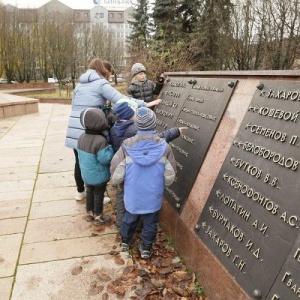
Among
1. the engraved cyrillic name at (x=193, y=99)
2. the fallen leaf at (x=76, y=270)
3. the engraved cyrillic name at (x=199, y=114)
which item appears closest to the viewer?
the fallen leaf at (x=76, y=270)

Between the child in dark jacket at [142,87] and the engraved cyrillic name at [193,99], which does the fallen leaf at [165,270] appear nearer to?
the engraved cyrillic name at [193,99]

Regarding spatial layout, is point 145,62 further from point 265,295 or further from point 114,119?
point 265,295

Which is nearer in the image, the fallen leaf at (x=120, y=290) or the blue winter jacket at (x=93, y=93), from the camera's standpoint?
the fallen leaf at (x=120, y=290)

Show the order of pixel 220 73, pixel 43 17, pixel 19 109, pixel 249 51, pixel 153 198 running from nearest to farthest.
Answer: pixel 153 198 → pixel 220 73 → pixel 19 109 → pixel 249 51 → pixel 43 17

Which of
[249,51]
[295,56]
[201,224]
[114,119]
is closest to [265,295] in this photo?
[201,224]

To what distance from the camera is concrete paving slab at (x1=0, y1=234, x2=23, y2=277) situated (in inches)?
114

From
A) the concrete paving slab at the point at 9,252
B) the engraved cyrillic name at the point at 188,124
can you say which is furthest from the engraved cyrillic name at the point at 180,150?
the concrete paving slab at the point at 9,252

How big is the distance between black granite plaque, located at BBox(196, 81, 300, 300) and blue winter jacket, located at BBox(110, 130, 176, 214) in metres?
0.47

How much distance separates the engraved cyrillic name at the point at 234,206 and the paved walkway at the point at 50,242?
1.13 metres

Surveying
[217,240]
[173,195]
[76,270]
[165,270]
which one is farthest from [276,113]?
[76,270]

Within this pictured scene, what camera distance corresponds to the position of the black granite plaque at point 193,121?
9.66 feet

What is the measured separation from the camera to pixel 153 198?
2869 mm

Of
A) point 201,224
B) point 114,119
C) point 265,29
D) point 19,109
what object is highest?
point 265,29

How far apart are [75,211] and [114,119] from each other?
1374 mm
